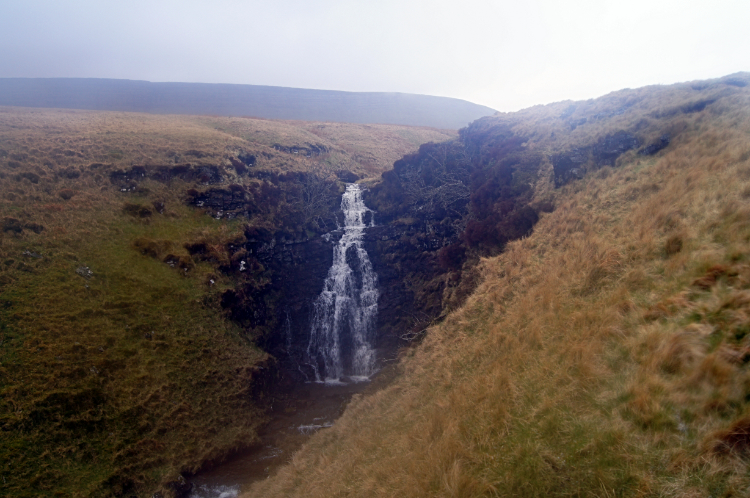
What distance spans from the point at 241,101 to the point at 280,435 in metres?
100

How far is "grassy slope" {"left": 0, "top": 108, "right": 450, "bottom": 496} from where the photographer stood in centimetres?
1212

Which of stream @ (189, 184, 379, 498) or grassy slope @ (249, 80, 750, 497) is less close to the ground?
grassy slope @ (249, 80, 750, 497)

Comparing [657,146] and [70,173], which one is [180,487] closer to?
[70,173]

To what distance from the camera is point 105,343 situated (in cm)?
1495

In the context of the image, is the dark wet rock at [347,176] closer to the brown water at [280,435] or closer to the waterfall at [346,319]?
the waterfall at [346,319]

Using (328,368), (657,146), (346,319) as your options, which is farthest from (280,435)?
(657,146)

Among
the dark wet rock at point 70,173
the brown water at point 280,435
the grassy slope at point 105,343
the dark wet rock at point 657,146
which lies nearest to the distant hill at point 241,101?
the dark wet rock at point 70,173

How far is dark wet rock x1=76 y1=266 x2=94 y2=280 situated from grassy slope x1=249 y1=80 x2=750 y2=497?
44.1ft

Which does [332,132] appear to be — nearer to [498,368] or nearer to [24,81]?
[498,368]

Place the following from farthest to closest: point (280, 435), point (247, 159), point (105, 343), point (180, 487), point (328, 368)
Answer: point (247, 159) < point (328, 368) < point (280, 435) < point (105, 343) < point (180, 487)

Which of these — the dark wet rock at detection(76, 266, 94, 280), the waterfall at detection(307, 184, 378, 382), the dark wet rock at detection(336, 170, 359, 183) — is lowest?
the waterfall at detection(307, 184, 378, 382)

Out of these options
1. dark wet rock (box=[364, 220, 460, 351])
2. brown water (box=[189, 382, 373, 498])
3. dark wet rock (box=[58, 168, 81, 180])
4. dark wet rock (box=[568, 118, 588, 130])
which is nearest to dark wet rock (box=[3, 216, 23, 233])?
dark wet rock (box=[58, 168, 81, 180])

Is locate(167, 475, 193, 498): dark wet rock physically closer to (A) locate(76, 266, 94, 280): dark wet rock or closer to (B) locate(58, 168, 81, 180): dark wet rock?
(A) locate(76, 266, 94, 280): dark wet rock

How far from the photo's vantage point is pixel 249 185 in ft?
95.1
